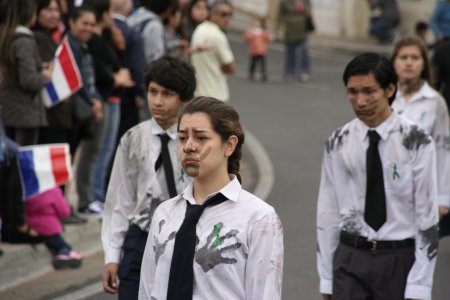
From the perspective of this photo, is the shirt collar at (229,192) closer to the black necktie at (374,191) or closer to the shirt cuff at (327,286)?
the black necktie at (374,191)

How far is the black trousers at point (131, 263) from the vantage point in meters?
6.18

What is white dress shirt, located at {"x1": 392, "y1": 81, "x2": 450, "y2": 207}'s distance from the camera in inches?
323

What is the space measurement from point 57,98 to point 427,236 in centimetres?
509

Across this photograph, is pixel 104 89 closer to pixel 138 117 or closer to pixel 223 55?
pixel 138 117

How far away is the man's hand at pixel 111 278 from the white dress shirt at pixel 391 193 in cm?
112

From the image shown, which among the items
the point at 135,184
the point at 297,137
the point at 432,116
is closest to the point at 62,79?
the point at 432,116

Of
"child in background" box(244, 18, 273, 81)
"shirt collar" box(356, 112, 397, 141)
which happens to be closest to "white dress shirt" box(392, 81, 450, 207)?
"shirt collar" box(356, 112, 397, 141)

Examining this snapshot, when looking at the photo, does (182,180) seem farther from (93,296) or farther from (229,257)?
(93,296)

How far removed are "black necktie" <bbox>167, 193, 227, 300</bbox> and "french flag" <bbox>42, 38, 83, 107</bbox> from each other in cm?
590

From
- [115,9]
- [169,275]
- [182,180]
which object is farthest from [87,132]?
[169,275]

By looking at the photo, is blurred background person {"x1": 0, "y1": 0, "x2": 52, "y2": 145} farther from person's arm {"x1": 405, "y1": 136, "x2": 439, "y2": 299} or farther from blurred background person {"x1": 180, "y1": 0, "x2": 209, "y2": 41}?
person's arm {"x1": 405, "y1": 136, "x2": 439, "y2": 299}

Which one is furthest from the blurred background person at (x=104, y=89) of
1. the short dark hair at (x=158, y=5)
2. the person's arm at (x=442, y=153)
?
the person's arm at (x=442, y=153)

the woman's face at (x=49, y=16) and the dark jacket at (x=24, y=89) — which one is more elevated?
the woman's face at (x=49, y=16)

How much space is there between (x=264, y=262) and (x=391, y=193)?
1.85 meters
